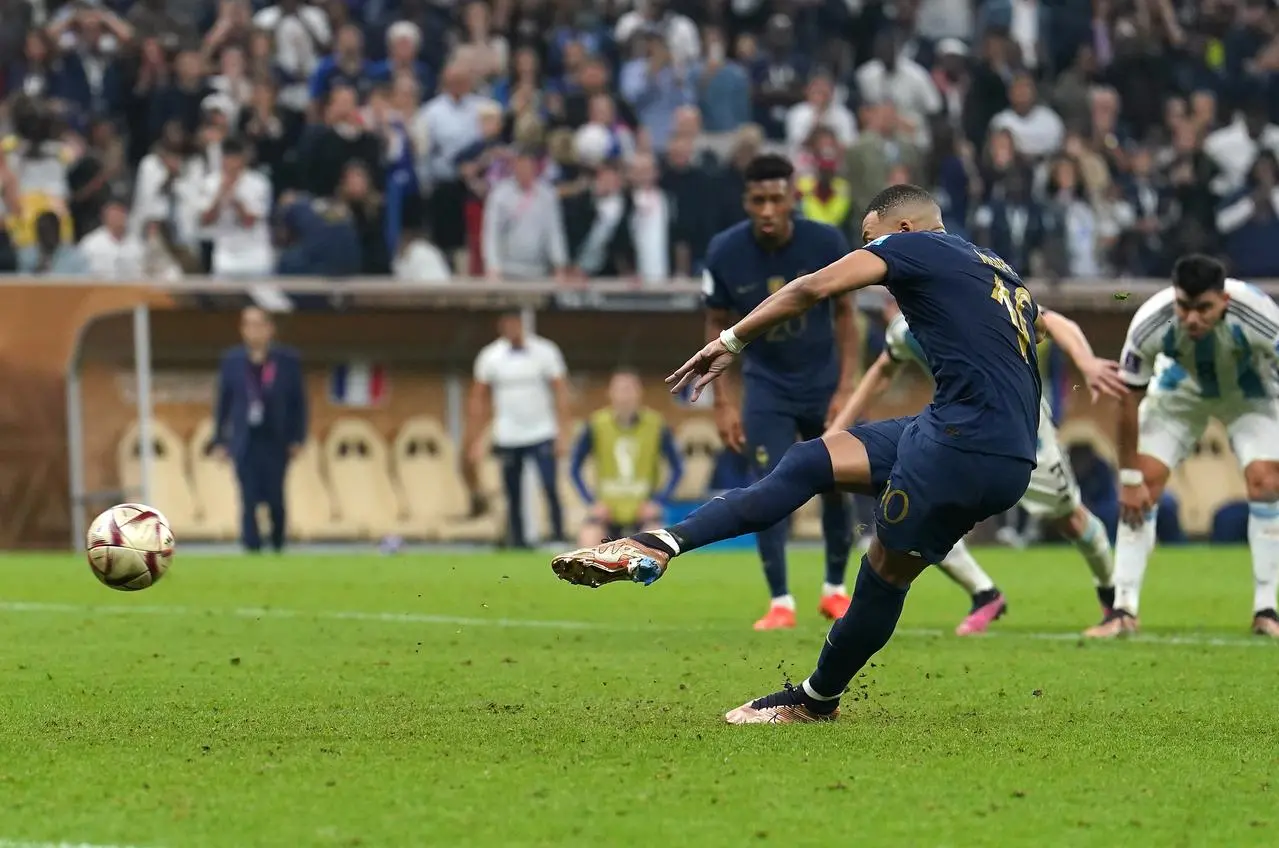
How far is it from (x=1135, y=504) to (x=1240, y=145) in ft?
40.4

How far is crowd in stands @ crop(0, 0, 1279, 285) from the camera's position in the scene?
1955 cm

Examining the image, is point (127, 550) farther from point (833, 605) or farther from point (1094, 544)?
point (1094, 544)

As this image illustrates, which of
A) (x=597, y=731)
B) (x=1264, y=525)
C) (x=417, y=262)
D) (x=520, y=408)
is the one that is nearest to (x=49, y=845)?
(x=597, y=731)

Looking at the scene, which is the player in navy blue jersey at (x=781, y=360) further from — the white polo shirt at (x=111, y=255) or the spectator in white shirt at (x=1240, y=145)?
the spectator in white shirt at (x=1240, y=145)

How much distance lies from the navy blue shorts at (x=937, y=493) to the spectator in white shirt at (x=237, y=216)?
1277cm

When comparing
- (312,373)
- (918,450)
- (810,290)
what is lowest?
(312,373)

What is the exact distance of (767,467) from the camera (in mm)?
11727

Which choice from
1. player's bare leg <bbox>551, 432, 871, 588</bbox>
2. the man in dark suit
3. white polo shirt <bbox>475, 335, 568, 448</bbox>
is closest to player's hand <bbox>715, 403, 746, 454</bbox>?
player's bare leg <bbox>551, 432, 871, 588</bbox>

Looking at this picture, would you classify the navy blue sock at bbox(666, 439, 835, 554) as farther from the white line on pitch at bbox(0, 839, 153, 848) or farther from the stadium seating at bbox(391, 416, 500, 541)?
the stadium seating at bbox(391, 416, 500, 541)

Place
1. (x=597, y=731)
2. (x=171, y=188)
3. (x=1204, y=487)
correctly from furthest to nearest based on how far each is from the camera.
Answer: (x=1204, y=487), (x=171, y=188), (x=597, y=731)

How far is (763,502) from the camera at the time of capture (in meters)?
7.42

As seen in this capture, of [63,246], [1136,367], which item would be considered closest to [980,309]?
[1136,367]

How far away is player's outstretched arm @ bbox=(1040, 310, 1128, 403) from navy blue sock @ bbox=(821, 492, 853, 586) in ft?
6.86

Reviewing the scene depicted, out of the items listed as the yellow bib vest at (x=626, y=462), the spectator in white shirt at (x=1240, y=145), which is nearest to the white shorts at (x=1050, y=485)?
the yellow bib vest at (x=626, y=462)
